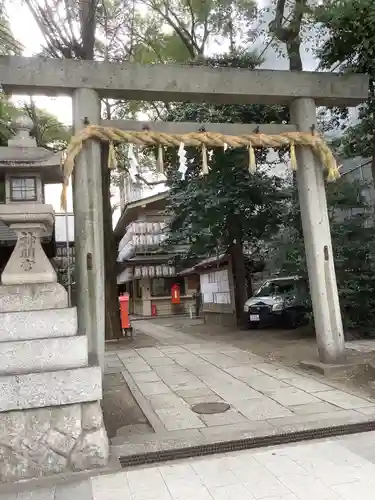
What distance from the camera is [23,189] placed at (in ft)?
16.8

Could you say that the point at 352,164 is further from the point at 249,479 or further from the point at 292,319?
the point at 249,479

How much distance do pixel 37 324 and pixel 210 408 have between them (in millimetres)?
2761

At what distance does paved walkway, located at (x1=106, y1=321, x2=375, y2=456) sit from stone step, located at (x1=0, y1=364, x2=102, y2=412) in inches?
31.8

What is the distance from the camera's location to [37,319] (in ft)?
15.2

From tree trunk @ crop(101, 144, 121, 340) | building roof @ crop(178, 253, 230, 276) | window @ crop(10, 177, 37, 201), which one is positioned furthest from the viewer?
building roof @ crop(178, 253, 230, 276)

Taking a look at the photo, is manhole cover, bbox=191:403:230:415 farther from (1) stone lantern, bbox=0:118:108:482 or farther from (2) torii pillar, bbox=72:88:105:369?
(1) stone lantern, bbox=0:118:108:482

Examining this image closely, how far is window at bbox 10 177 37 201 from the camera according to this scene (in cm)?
507

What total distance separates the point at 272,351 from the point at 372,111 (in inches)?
226

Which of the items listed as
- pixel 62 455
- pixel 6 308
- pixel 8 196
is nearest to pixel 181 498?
pixel 62 455

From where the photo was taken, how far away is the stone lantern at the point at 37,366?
166 inches

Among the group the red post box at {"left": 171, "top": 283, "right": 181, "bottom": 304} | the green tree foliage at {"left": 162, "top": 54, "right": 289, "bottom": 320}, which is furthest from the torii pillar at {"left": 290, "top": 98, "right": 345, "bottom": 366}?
the red post box at {"left": 171, "top": 283, "right": 181, "bottom": 304}

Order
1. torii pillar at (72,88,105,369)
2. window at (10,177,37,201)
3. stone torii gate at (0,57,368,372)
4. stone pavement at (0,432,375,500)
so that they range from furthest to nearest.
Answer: stone torii gate at (0,57,368,372), torii pillar at (72,88,105,369), window at (10,177,37,201), stone pavement at (0,432,375,500)

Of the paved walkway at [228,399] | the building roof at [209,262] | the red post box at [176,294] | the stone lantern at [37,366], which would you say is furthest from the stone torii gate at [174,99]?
the red post box at [176,294]

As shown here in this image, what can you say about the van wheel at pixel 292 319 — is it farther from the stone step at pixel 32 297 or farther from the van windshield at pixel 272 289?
the stone step at pixel 32 297
